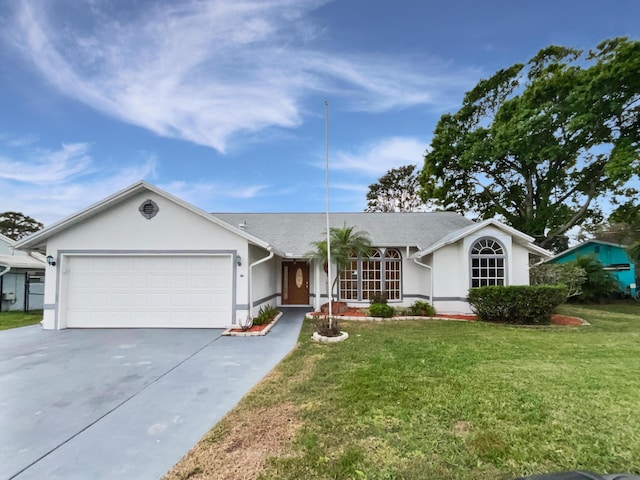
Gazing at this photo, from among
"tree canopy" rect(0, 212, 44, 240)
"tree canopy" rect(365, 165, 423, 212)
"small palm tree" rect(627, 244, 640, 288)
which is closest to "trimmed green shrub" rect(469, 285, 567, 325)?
"small palm tree" rect(627, 244, 640, 288)

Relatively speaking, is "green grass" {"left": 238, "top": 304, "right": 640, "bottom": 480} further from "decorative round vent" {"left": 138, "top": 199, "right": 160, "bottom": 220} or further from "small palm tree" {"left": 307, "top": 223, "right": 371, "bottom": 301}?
"decorative round vent" {"left": 138, "top": 199, "right": 160, "bottom": 220}

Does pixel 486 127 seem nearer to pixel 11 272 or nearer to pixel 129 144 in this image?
pixel 129 144

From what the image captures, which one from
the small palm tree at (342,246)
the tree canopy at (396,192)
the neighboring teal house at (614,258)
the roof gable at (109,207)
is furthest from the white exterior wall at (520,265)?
the tree canopy at (396,192)

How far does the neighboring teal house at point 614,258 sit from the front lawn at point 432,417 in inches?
641

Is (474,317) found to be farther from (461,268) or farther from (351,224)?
(351,224)

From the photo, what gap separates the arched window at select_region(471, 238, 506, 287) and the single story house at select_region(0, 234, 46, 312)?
64.7ft

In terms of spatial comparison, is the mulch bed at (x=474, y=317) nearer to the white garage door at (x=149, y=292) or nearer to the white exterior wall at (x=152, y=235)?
the white garage door at (x=149, y=292)

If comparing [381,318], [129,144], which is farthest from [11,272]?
[381,318]

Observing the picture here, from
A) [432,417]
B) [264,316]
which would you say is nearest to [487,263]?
[264,316]

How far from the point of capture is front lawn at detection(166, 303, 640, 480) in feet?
9.47

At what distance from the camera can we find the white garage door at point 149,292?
385 inches

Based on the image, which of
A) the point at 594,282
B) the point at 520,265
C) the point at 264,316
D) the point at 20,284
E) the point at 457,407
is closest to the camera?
the point at 457,407

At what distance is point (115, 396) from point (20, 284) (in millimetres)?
15995

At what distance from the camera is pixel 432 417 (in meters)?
3.80
